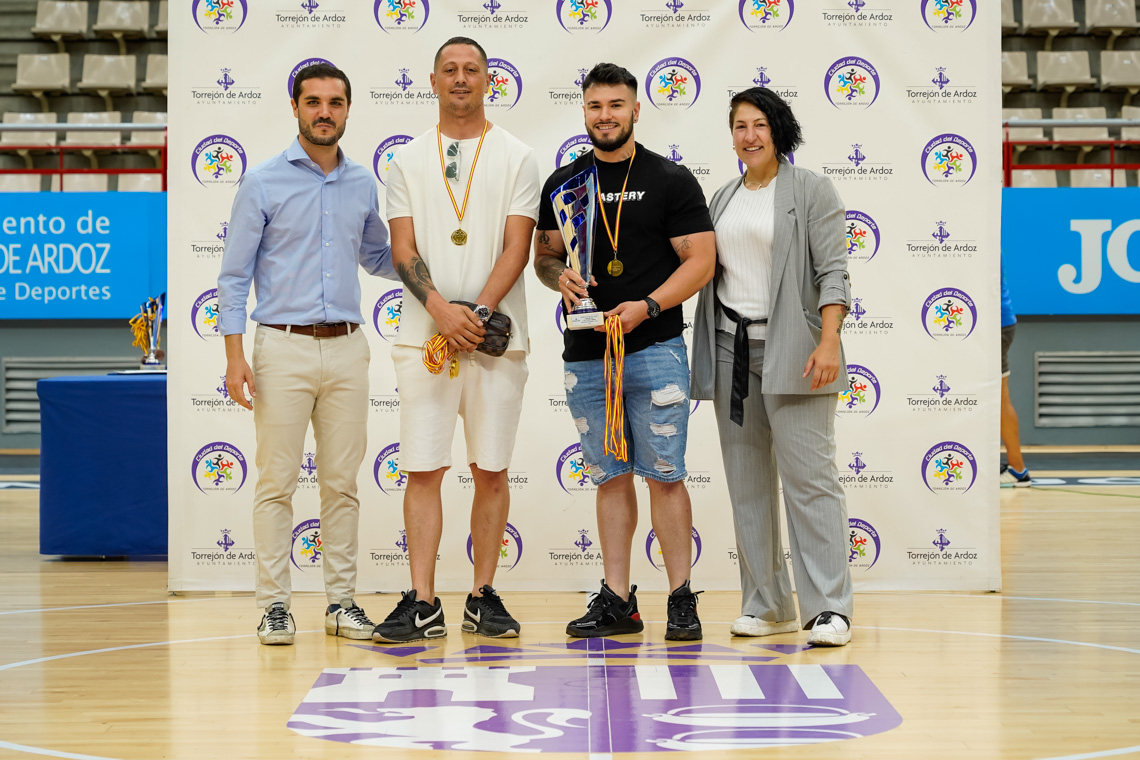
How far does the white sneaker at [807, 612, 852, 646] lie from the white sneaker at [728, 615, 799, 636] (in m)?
0.16

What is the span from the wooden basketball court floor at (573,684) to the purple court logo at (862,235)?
1262mm

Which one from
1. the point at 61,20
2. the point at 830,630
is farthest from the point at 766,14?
the point at 61,20

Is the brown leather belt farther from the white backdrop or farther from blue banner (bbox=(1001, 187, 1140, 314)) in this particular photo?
blue banner (bbox=(1001, 187, 1140, 314))

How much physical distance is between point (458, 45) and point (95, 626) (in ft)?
6.90

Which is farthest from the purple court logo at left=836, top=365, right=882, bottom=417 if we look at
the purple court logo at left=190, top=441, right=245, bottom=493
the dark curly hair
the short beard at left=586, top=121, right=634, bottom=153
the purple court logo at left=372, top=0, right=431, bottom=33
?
the purple court logo at left=190, top=441, right=245, bottom=493

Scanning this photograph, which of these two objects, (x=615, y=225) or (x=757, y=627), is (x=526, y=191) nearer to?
(x=615, y=225)

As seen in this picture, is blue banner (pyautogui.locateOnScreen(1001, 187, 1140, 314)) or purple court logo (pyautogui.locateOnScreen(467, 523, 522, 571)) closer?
purple court logo (pyautogui.locateOnScreen(467, 523, 522, 571))

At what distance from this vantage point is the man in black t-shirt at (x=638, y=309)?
10.8 feet

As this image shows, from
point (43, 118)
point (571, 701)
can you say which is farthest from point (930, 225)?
point (43, 118)

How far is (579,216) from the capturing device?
3.32 metres

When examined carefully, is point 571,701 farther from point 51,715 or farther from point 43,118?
point 43,118

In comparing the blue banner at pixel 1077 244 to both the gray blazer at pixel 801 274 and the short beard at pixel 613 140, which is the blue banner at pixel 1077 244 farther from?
the short beard at pixel 613 140

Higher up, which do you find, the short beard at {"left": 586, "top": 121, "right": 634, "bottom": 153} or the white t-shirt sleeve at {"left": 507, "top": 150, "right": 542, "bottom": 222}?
the short beard at {"left": 586, "top": 121, "right": 634, "bottom": 153}

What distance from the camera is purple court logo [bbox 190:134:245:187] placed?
4285 millimetres
